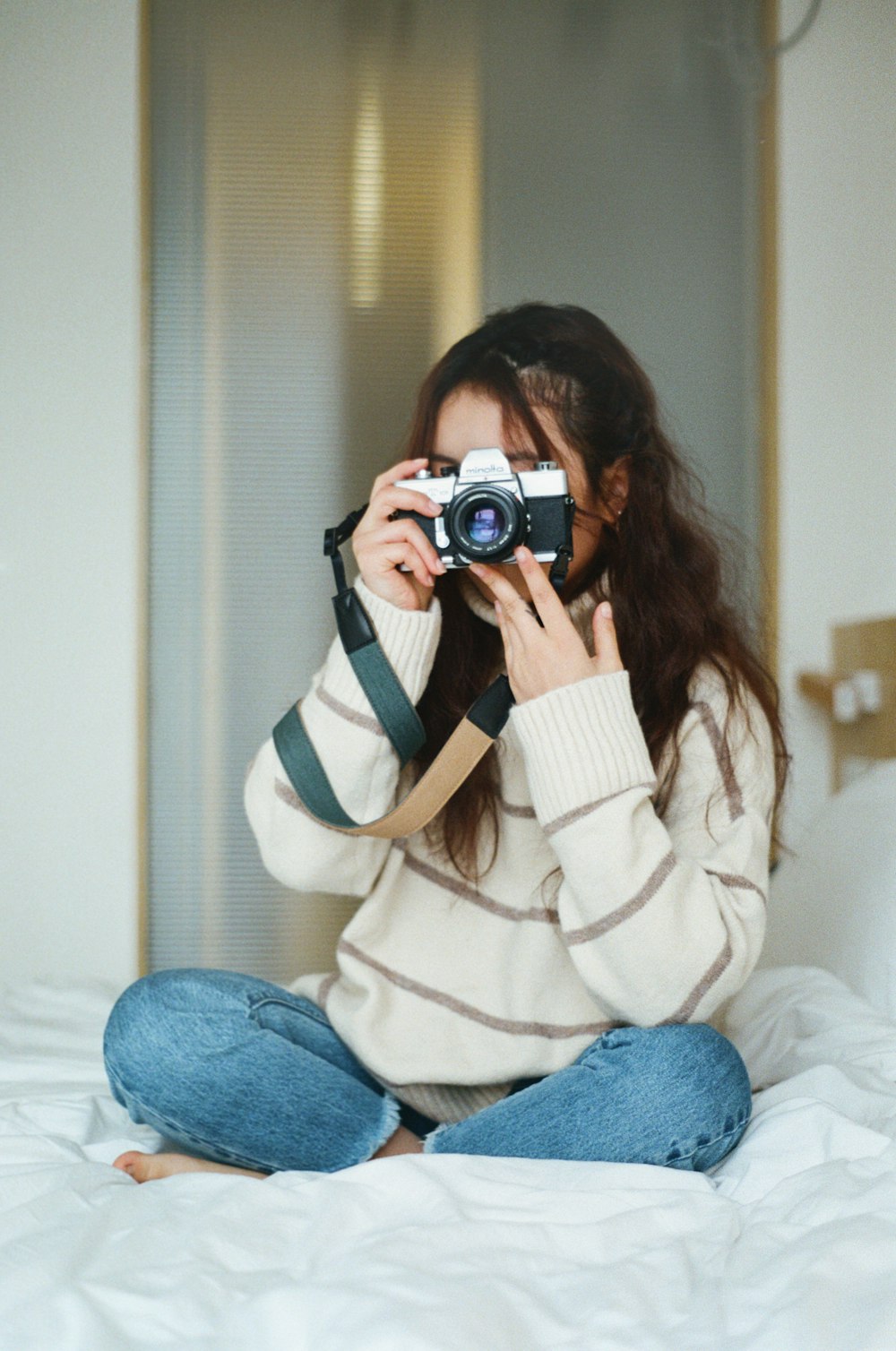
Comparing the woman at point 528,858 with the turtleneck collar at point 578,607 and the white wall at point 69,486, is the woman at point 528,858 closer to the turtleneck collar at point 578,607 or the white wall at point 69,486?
the turtleneck collar at point 578,607

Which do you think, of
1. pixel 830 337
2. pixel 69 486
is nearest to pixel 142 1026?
pixel 69 486

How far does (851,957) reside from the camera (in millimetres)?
1196

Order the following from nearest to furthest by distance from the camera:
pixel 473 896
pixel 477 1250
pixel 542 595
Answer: pixel 477 1250 → pixel 542 595 → pixel 473 896

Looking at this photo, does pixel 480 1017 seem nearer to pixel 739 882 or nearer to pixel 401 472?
pixel 739 882

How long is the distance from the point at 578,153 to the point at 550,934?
1.26m

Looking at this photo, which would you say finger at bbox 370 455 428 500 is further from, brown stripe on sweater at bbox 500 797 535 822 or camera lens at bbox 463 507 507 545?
brown stripe on sweater at bbox 500 797 535 822

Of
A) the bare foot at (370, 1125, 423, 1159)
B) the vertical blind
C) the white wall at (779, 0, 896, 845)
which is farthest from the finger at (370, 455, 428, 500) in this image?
the white wall at (779, 0, 896, 845)

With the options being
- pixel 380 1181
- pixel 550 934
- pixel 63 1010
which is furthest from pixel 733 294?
pixel 380 1181

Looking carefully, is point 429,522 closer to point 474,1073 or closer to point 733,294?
point 474,1073

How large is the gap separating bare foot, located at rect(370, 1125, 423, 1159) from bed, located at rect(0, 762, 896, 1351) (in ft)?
0.58

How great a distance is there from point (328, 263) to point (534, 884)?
3.67 ft

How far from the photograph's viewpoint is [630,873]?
784mm

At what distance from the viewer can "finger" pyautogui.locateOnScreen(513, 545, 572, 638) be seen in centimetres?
86

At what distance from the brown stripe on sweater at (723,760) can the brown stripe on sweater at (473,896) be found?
6.3 inches
